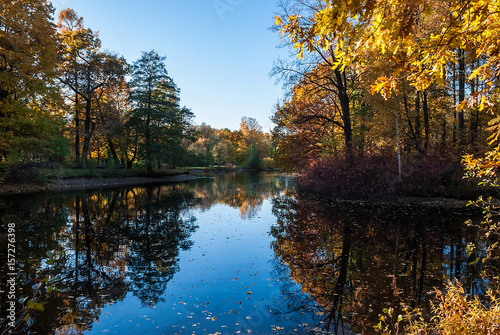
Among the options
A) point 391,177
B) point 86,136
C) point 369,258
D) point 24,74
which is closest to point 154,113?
point 86,136

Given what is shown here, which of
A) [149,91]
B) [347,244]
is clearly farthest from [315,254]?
[149,91]

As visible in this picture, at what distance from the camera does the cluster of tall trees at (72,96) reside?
49.0ft

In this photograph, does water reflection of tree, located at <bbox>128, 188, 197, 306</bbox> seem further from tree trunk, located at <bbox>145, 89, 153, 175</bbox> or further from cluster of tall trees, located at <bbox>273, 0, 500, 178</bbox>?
tree trunk, located at <bbox>145, 89, 153, 175</bbox>

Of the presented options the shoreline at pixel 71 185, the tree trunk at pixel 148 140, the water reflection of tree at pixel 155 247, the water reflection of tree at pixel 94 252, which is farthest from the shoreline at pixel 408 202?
the tree trunk at pixel 148 140

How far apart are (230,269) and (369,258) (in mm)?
3426

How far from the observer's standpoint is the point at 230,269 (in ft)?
20.3

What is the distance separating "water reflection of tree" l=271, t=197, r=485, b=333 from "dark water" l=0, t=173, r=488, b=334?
1.1 inches

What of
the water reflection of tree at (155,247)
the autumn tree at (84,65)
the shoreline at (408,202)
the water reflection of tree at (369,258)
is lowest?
the water reflection of tree at (155,247)

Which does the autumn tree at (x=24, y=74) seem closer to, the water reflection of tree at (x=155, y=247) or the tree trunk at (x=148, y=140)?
the water reflection of tree at (x=155, y=247)

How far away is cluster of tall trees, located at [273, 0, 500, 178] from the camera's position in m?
2.57

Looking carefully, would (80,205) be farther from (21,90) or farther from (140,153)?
(140,153)

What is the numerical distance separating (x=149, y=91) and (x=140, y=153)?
7721 mm

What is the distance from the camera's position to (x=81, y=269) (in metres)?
5.87

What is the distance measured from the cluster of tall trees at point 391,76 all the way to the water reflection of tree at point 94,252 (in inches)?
197
